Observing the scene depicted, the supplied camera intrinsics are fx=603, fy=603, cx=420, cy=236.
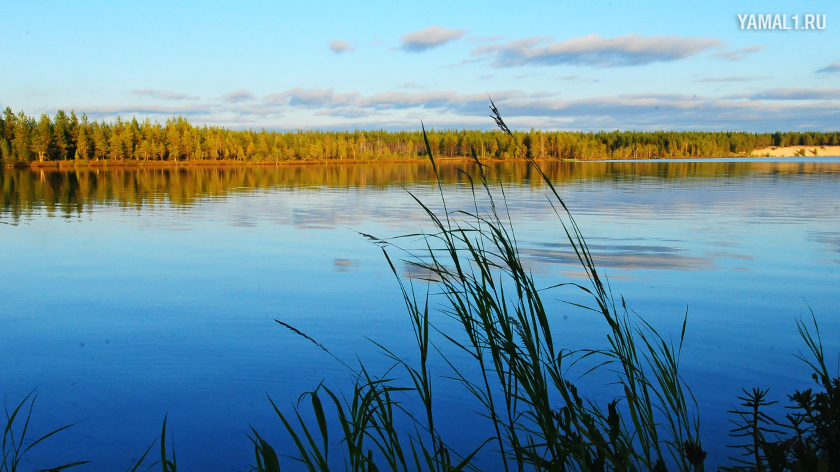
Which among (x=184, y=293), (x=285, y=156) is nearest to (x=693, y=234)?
(x=184, y=293)

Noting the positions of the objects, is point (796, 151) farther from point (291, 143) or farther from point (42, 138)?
point (42, 138)

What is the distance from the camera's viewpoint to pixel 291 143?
150 meters

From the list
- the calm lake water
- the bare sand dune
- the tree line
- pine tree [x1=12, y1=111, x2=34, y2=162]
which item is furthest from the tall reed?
the bare sand dune

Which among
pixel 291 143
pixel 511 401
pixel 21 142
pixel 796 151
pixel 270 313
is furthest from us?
pixel 796 151

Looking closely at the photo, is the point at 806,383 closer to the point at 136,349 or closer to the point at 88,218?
the point at 136,349

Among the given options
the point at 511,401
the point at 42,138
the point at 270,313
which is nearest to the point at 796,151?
the point at 42,138

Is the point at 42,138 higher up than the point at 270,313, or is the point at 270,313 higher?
the point at 42,138

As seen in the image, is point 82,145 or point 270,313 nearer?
point 270,313

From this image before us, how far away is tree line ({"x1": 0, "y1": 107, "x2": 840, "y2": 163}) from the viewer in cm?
9525

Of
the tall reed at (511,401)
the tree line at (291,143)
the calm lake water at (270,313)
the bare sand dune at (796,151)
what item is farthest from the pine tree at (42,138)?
the bare sand dune at (796,151)

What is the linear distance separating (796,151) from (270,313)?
214534 millimetres

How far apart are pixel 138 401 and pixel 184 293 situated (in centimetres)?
391

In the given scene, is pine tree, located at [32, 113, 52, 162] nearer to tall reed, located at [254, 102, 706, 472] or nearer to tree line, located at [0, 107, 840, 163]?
tree line, located at [0, 107, 840, 163]

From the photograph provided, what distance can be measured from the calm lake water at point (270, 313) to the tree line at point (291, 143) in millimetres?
33045
